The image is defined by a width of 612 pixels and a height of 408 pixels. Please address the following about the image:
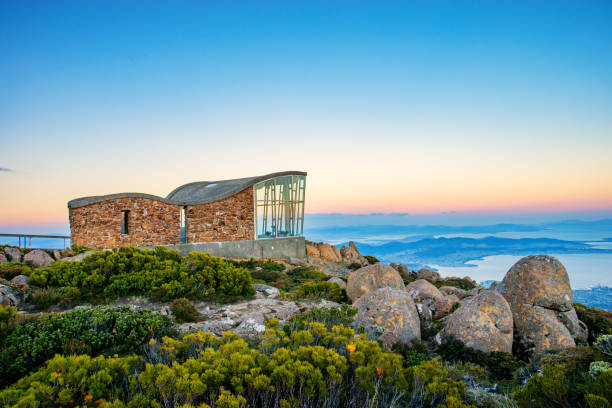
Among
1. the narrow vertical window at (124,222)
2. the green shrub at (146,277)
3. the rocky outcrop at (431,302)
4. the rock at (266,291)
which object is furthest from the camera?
the narrow vertical window at (124,222)

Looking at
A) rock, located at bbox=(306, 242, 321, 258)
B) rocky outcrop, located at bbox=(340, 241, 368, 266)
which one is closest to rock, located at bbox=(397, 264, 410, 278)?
rocky outcrop, located at bbox=(340, 241, 368, 266)

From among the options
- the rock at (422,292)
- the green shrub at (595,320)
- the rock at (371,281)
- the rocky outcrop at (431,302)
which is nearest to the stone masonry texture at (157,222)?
the rock at (371,281)

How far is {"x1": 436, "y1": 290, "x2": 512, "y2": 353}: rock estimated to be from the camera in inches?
298

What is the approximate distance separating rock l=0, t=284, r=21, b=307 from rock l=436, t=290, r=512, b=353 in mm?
9938

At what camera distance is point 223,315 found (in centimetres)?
866

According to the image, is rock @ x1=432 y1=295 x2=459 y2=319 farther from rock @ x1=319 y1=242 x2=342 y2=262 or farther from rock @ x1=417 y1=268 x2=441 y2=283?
rock @ x1=319 y1=242 x2=342 y2=262

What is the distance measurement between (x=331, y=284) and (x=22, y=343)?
8280mm

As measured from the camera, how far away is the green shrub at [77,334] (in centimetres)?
541

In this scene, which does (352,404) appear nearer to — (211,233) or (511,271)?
(511,271)

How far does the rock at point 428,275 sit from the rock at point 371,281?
10.7 m

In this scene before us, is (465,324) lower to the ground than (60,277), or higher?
lower

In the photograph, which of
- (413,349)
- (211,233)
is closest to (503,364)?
(413,349)

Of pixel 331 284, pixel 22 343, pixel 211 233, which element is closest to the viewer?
pixel 22 343

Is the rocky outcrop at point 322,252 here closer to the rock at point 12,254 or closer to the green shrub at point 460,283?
the green shrub at point 460,283
